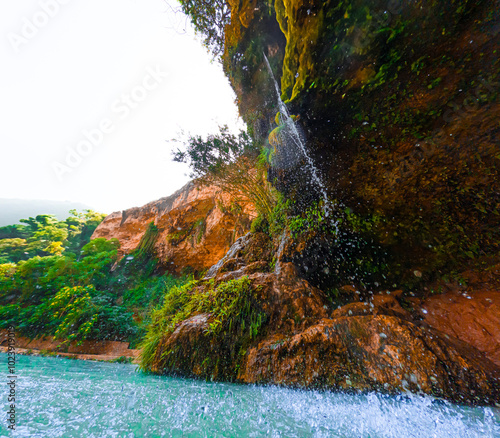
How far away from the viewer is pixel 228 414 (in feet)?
5.12

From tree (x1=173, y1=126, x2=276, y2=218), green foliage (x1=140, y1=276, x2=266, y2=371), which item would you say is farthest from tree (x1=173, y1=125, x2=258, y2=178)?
green foliage (x1=140, y1=276, x2=266, y2=371)

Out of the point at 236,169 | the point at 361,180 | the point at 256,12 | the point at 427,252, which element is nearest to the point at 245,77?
the point at 256,12

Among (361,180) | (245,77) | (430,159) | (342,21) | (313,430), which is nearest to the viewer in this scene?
(313,430)

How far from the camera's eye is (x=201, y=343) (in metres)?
3.00

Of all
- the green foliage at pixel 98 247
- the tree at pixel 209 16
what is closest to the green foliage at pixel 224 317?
the tree at pixel 209 16

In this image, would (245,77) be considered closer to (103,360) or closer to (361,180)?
(361,180)

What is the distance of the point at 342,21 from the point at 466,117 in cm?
208

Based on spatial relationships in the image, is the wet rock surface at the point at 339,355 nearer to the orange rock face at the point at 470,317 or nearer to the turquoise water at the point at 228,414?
the orange rock face at the point at 470,317

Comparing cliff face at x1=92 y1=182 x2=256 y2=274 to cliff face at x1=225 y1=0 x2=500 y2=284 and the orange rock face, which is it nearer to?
cliff face at x1=225 y1=0 x2=500 y2=284

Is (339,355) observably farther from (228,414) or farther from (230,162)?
(230,162)

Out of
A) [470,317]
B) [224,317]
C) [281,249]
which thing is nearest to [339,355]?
[224,317]

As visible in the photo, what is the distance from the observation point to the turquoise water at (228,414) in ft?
4.22

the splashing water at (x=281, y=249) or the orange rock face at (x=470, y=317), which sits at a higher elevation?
the splashing water at (x=281, y=249)

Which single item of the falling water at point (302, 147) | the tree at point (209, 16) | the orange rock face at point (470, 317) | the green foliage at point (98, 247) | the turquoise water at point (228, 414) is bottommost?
the orange rock face at point (470, 317)
